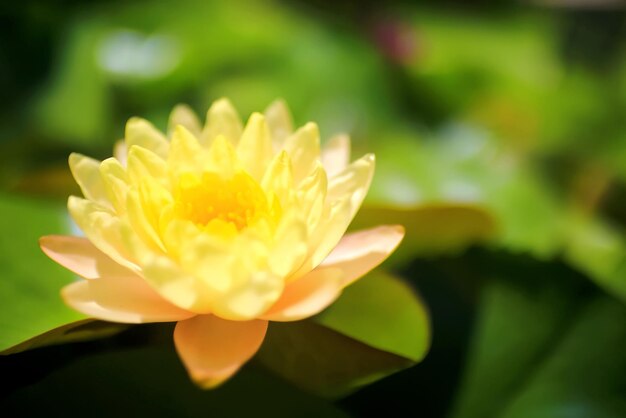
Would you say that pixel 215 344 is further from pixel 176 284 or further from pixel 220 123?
pixel 220 123

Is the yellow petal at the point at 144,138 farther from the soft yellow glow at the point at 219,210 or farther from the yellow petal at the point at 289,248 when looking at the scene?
the yellow petal at the point at 289,248

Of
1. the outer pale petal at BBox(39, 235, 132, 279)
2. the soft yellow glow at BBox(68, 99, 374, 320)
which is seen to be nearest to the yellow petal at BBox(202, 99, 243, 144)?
the soft yellow glow at BBox(68, 99, 374, 320)

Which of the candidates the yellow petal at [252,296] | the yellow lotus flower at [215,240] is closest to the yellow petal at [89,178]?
the yellow lotus flower at [215,240]

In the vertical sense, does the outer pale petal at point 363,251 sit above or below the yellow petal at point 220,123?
below

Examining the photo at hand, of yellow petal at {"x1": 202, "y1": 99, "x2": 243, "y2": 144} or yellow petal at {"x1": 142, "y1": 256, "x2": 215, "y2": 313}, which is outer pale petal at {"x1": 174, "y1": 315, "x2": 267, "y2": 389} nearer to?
yellow petal at {"x1": 142, "y1": 256, "x2": 215, "y2": 313}

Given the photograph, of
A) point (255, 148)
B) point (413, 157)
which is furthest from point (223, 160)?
point (413, 157)

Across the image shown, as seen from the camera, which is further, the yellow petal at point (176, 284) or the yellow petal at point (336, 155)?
the yellow petal at point (336, 155)

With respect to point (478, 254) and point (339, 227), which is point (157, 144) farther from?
point (478, 254)

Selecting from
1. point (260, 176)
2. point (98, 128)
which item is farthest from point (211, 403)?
point (98, 128)
